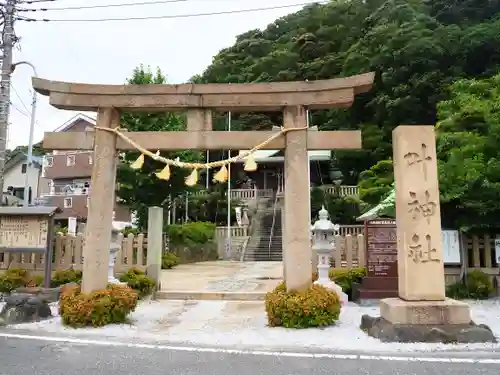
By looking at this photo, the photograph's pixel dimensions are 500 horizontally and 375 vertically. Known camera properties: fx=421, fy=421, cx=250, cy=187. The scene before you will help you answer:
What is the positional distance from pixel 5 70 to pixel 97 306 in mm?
9213

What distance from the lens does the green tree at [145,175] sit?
1834 centimetres

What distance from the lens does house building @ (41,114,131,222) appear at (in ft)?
97.2

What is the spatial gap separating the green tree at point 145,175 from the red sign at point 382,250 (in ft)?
36.4

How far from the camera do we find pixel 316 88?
795cm

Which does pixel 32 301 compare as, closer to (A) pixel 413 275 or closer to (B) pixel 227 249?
(A) pixel 413 275

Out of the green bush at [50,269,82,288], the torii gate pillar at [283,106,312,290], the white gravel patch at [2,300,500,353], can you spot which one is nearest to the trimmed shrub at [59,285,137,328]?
the white gravel patch at [2,300,500,353]

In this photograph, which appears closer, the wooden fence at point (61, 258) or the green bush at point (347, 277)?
the green bush at point (347, 277)

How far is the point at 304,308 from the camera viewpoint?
7172 millimetres

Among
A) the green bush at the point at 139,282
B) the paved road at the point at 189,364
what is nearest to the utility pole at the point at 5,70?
the green bush at the point at 139,282

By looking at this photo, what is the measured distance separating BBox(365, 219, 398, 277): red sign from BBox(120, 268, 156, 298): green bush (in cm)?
565

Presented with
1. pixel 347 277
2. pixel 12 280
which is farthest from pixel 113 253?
pixel 347 277

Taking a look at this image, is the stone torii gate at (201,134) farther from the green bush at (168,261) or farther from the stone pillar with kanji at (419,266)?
the green bush at (168,261)

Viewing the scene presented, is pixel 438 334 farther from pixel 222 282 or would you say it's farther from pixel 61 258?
pixel 61 258

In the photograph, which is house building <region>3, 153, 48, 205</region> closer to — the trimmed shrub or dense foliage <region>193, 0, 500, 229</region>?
dense foliage <region>193, 0, 500, 229</region>
